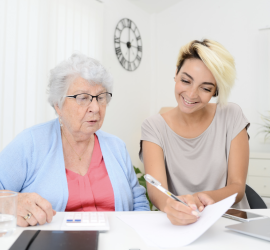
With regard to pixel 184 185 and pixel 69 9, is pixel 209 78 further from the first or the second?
pixel 69 9

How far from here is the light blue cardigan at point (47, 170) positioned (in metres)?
1.21

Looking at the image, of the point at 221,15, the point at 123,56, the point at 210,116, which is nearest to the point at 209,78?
the point at 210,116

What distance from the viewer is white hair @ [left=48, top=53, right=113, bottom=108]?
1343 millimetres

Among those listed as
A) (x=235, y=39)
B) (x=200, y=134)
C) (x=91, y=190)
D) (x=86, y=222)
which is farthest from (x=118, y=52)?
(x=86, y=222)

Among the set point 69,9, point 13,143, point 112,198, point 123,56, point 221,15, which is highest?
point 221,15

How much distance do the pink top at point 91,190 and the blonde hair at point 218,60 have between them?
0.70 meters

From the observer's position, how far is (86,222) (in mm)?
901

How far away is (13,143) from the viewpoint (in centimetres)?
126

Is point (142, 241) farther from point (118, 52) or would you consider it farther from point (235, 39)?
point (235, 39)

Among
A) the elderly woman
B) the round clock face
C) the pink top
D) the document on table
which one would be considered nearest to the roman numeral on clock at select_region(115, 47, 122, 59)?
the round clock face

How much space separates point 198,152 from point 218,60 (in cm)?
48

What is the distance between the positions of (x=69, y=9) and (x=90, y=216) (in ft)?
8.99

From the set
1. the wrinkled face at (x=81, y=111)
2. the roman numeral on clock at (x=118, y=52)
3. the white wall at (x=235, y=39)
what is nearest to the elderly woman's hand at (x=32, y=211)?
the wrinkled face at (x=81, y=111)

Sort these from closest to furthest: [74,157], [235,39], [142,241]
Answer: [142,241] < [74,157] < [235,39]
